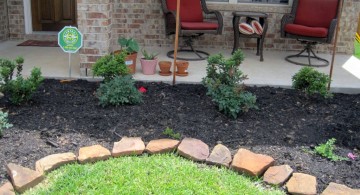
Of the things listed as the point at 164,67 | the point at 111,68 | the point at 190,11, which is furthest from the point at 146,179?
the point at 190,11

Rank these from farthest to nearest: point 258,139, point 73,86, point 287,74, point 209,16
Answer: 1. point 209,16
2. point 287,74
3. point 73,86
4. point 258,139

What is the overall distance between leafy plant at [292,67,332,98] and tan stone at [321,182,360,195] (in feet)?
5.01

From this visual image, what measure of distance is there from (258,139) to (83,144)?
1.39m

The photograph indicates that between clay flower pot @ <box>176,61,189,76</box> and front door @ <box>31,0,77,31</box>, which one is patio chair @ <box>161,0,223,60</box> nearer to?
clay flower pot @ <box>176,61,189,76</box>

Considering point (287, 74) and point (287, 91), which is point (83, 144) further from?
point (287, 74)

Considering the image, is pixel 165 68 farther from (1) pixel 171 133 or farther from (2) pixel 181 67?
(1) pixel 171 133

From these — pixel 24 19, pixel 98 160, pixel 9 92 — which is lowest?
pixel 98 160

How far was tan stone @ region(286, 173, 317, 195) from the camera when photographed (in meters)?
2.60

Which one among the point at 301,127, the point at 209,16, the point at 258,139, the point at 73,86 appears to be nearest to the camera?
the point at 258,139

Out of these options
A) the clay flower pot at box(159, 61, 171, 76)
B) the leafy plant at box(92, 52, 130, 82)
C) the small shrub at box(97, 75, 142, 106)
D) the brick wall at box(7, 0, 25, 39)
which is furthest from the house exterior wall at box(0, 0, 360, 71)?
the small shrub at box(97, 75, 142, 106)

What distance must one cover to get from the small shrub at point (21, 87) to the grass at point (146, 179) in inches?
42.9

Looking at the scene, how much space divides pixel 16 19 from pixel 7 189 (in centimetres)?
492

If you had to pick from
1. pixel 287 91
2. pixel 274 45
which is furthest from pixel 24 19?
pixel 287 91

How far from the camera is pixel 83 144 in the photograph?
307 cm
